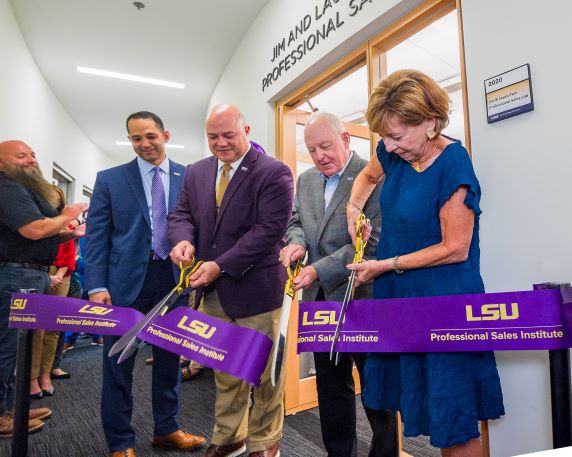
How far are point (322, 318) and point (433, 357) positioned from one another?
0.31m

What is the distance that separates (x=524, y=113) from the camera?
1.49 metres

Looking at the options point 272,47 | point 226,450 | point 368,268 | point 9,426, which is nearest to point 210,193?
point 368,268

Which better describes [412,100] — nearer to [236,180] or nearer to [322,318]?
[322,318]

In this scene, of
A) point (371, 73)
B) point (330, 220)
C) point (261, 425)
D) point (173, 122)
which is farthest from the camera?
point (173, 122)

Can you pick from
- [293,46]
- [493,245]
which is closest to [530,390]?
[493,245]

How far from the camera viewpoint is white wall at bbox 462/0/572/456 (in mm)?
1381

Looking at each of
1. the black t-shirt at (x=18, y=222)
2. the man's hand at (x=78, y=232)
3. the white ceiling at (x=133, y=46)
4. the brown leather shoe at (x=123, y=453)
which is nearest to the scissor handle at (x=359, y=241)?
the brown leather shoe at (x=123, y=453)

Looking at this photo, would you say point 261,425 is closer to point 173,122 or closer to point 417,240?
point 417,240

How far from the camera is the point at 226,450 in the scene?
195 cm

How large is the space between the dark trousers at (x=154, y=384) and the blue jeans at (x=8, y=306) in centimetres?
74

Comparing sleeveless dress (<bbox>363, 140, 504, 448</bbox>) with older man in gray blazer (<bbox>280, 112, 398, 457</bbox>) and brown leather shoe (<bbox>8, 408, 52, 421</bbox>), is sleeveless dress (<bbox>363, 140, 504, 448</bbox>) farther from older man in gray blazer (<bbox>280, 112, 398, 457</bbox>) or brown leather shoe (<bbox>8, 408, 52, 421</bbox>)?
brown leather shoe (<bbox>8, 408, 52, 421</bbox>)

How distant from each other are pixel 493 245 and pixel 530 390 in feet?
1.74

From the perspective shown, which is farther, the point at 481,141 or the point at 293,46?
the point at 293,46

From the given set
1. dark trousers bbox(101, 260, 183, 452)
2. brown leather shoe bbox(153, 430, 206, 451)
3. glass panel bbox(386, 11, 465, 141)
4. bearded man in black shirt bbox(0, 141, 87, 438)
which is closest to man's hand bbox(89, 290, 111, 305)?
dark trousers bbox(101, 260, 183, 452)
